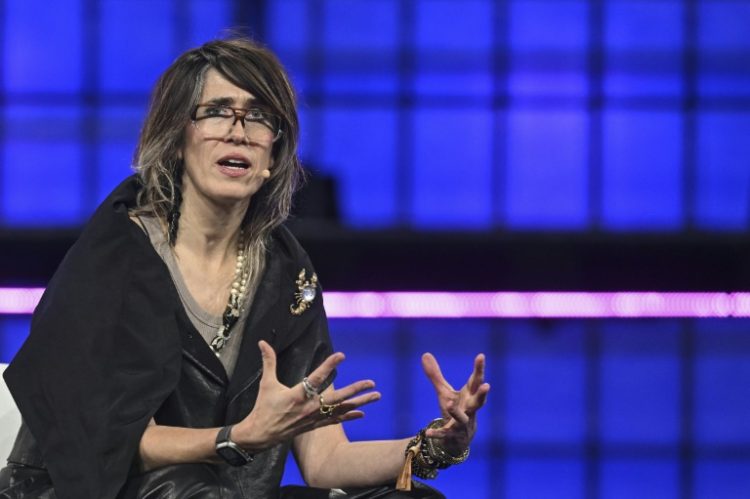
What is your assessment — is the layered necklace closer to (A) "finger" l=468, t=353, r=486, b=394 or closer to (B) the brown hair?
(B) the brown hair

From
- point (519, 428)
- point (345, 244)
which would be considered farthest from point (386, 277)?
point (519, 428)

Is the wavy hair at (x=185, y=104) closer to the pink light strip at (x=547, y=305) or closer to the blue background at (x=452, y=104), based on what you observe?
the pink light strip at (x=547, y=305)

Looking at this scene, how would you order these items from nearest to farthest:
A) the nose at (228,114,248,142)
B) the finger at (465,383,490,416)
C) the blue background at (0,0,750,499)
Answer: the finger at (465,383,490,416)
the nose at (228,114,248,142)
the blue background at (0,0,750,499)

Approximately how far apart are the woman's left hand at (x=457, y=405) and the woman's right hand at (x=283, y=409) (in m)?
0.14

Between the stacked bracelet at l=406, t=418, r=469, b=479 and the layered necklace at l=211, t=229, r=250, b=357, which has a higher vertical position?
the layered necklace at l=211, t=229, r=250, b=357

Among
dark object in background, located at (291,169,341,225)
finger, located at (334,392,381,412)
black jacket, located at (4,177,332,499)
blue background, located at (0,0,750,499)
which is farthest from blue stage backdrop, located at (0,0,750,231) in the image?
finger, located at (334,392,381,412)

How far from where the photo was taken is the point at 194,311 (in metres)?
2.14

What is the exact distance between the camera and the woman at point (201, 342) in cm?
193

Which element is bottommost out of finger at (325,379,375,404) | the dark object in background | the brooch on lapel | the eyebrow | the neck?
the dark object in background

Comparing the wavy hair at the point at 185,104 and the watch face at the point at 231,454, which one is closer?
the watch face at the point at 231,454

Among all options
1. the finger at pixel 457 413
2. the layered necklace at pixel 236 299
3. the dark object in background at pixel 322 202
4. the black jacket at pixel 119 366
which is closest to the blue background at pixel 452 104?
the dark object in background at pixel 322 202

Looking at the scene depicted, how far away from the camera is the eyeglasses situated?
6.96ft

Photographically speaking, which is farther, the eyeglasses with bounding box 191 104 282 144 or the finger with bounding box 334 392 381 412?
the eyeglasses with bounding box 191 104 282 144

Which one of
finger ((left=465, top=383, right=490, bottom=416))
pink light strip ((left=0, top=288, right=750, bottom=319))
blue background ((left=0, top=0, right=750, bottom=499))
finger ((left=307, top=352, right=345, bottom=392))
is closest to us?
finger ((left=307, top=352, right=345, bottom=392))
